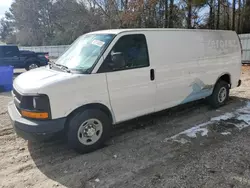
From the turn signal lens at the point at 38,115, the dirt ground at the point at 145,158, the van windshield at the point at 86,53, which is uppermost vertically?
the van windshield at the point at 86,53

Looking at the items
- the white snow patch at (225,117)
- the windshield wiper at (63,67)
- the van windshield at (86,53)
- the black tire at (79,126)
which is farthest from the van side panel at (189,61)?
the windshield wiper at (63,67)

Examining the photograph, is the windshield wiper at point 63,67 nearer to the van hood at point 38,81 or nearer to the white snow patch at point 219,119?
the van hood at point 38,81

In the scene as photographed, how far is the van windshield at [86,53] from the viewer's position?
378 cm

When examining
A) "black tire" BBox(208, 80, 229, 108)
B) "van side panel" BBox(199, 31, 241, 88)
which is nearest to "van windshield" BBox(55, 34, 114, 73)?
"van side panel" BBox(199, 31, 241, 88)

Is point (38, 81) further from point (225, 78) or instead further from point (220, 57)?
point (225, 78)

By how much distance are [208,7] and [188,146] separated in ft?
61.0

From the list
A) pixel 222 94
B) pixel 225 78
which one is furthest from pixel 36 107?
pixel 225 78

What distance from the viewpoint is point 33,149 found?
398cm

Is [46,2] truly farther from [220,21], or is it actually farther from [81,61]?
[81,61]

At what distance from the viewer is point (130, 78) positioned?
160 inches

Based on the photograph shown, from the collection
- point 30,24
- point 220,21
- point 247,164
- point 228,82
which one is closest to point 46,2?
point 30,24

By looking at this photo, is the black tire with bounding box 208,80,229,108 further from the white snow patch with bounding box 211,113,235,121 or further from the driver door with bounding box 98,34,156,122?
the driver door with bounding box 98,34,156,122

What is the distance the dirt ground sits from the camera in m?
3.07

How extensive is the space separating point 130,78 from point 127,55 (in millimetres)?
415
